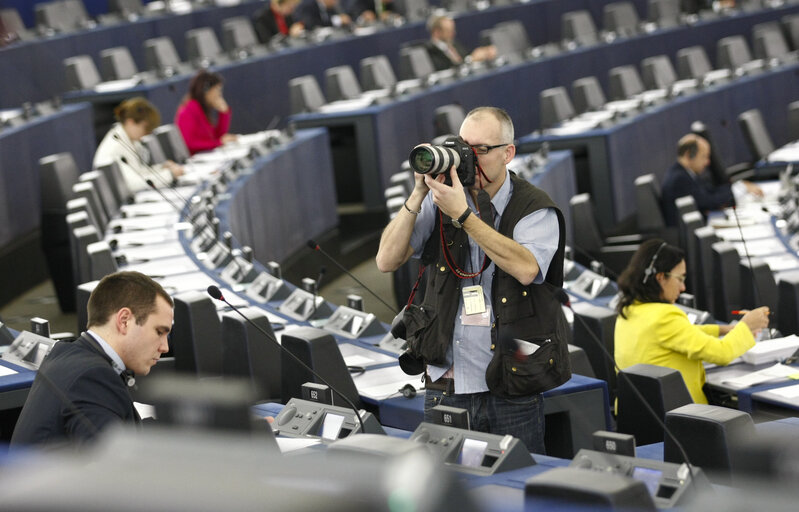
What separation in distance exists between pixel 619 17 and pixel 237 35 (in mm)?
3980

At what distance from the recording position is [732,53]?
10.9 m

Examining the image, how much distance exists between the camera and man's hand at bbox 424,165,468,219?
250 cm

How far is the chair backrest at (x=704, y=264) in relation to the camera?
19.0ft

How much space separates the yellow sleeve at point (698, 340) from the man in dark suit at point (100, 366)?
71.5 inches

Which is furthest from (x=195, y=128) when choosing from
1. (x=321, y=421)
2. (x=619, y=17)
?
(x=619, y=17)

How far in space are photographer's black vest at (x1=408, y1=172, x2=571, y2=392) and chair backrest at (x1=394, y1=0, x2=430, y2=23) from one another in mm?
9870

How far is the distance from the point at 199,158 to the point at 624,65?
497 cm

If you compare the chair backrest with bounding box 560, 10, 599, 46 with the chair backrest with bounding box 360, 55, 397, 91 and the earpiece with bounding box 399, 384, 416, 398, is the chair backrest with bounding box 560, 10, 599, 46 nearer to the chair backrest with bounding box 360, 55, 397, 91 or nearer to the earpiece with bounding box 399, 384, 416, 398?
the chair backrest with bounding box 360, 55, 397, 91

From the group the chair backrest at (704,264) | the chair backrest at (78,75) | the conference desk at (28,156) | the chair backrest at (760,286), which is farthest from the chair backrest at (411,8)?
the chair backrest at (760,286)

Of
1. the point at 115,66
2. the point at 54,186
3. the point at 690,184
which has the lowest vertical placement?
the point at 690,184

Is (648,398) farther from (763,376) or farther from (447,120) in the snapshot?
(447,120)

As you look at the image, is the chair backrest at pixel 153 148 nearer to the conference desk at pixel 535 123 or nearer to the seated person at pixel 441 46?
the conference desk at pixel 535 123

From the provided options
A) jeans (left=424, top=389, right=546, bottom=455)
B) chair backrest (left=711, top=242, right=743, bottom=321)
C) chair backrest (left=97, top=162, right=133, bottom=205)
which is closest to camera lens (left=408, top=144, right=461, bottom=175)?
jeans (left=424, top=389, right=546, bottom=455)

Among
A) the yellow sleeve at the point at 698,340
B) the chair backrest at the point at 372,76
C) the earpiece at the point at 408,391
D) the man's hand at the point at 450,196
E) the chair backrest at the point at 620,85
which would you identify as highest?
the chair backrest at the point at 372,76
